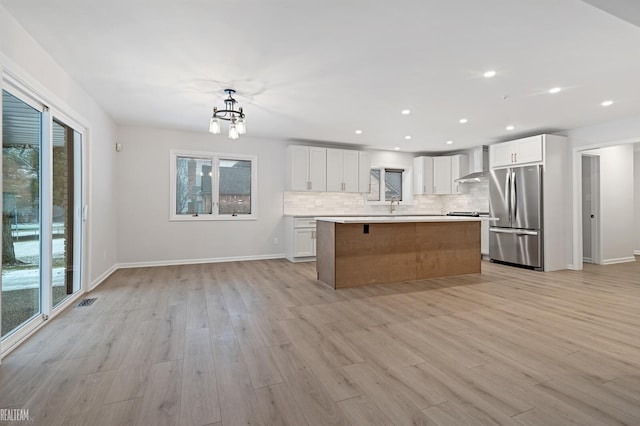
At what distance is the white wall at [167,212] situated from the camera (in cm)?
555

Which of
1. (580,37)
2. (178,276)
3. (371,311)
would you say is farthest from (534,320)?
(178,276)

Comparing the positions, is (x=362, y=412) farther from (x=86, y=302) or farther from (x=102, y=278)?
(x=102, y=278)

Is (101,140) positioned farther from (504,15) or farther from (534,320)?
(534,320)

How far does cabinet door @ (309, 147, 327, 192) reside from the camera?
6.57 m

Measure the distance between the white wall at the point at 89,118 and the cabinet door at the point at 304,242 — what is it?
10.3ft

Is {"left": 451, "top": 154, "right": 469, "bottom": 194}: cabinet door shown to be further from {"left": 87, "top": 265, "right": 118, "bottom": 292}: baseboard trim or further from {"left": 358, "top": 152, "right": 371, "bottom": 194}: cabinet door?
{"left": 87, "top": 265, "right": 118, "bottom": 292}: baseboard trim

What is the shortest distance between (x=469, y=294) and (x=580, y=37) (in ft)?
9.34

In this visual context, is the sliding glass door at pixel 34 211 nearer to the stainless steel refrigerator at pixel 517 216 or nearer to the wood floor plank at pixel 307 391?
the wood floor plank at pixel 307 391

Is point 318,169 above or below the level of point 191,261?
above

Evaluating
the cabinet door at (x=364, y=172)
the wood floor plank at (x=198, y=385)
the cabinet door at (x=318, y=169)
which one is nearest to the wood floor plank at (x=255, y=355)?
the wood floor plank at (x=198, y=385)

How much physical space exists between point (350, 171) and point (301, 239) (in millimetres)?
1976

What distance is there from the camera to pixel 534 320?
2.99m

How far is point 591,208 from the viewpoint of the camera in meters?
6.27

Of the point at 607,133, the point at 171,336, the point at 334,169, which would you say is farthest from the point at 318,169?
the point at 607,133
